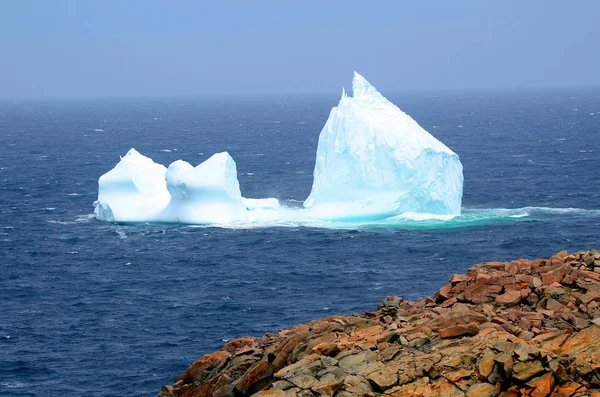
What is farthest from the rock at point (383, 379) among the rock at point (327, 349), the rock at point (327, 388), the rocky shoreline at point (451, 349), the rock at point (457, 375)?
the rock at point (327, 349)

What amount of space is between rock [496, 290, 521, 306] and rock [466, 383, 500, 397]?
608 cm

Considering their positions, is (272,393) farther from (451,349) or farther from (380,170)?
(380,170)

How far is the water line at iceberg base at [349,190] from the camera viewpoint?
68188mm

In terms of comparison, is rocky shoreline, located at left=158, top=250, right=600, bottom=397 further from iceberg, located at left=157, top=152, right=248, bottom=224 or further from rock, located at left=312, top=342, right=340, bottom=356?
iceberg, located at left=157, top=152, right=248, bottom=224

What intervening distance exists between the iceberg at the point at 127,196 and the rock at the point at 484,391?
53702 mm

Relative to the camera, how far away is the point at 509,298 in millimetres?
25422

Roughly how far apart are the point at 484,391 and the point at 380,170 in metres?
51.4

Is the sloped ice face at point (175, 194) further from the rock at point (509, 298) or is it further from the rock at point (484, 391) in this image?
the rock at point (484, 391)

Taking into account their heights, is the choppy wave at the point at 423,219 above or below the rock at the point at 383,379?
below

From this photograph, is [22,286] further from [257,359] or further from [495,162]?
[495,162]

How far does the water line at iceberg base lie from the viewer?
224ft

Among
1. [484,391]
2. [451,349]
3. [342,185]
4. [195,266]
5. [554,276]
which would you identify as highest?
[554,276]

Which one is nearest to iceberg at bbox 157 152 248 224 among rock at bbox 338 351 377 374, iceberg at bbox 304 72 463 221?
iceberg at bbox 304 72 463 221

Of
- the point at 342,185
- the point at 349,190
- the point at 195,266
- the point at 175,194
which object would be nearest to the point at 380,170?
the point at 349,190
